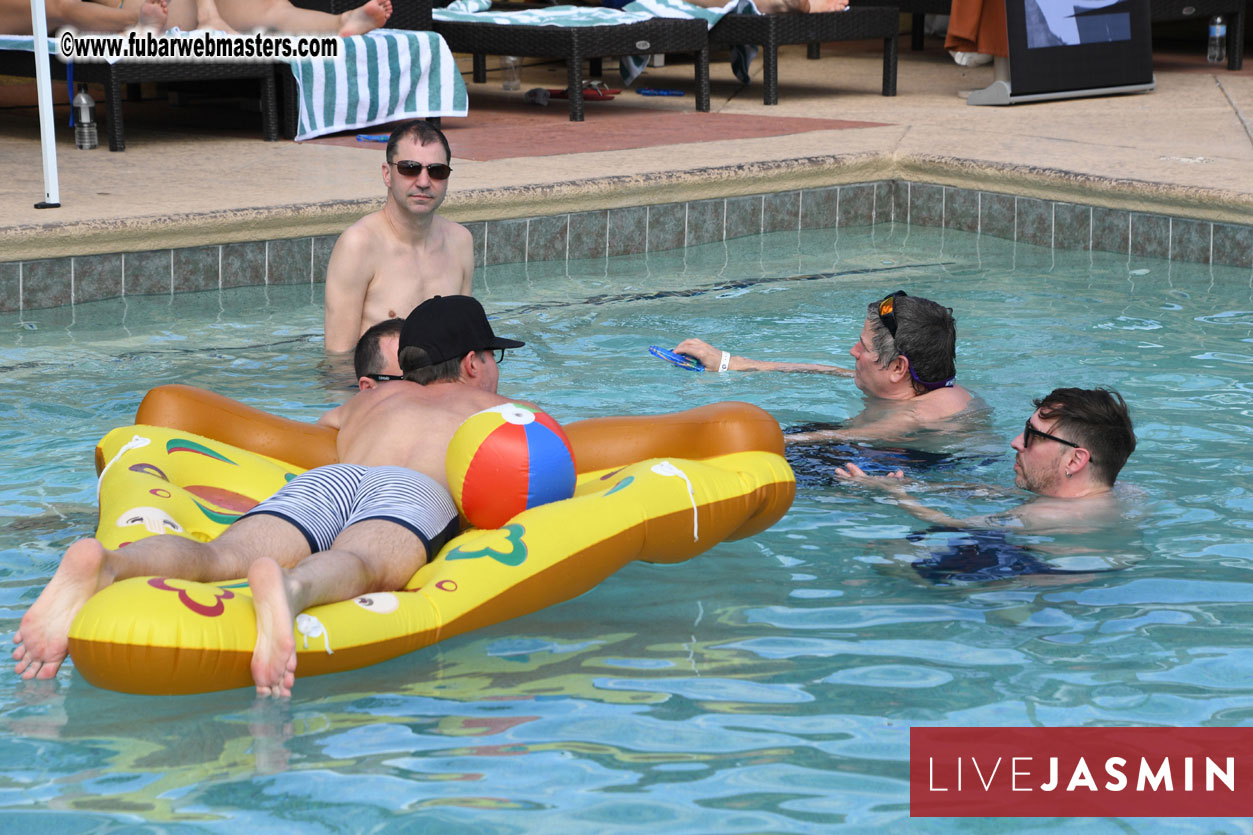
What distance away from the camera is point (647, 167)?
8484 millimetres

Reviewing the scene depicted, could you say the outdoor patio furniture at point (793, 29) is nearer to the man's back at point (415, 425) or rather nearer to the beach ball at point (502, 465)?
the man's back at point (415, 425)

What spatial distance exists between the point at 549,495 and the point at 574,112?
23.7 feet

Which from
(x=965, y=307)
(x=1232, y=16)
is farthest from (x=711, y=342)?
(x=1232, y=16)

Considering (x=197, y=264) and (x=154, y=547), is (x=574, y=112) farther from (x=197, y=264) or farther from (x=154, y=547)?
(x=154, y=547)

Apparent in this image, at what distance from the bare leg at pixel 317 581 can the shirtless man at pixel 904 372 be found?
1958 millimetres

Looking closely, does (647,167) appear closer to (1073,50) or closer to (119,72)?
(119,72)

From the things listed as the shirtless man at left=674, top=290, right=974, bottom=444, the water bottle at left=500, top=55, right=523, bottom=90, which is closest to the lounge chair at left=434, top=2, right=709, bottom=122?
A: the water bottle at left=500, top=55, right=523, bottom=90

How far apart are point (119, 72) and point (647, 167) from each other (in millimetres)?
3156

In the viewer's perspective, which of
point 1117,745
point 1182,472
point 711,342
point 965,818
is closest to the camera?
point 965,818

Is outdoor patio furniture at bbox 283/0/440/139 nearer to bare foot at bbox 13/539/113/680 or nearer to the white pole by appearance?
the white pole

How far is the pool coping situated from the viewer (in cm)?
688

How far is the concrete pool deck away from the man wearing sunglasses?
3.93 meters

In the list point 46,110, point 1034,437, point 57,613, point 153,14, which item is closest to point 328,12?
point 153,14

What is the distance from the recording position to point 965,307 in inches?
288
